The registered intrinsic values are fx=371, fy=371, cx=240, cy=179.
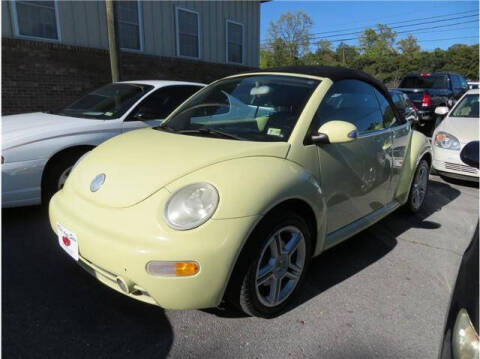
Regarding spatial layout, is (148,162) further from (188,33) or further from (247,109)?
(188,33)

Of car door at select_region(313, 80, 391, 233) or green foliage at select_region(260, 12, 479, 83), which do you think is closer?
car door at select_region(313, 80, 391, 233)

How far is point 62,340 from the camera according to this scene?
2.11 m

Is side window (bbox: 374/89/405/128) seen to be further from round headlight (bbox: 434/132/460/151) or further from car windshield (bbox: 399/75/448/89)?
car windshield (bbox: 399/75/448/89)

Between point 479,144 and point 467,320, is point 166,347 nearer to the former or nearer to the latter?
point 467,320

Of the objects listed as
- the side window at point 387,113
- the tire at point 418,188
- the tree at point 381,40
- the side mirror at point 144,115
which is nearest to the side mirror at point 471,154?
the side window at point 387,113

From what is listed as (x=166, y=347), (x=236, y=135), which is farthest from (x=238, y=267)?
(x=236, y=135)

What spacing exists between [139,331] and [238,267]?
75cm

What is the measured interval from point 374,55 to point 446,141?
54454 mm

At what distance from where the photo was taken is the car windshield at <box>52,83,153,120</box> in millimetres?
4543

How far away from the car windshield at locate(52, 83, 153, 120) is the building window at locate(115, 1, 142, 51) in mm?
5862

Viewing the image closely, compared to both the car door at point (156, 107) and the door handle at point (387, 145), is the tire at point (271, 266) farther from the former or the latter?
the car door at point (156, 107)

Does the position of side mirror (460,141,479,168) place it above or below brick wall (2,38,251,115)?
below

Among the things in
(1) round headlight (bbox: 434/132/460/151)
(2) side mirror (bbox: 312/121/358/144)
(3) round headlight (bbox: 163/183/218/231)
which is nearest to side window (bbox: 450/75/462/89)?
(1) round headlight (bbox: 434/132/460/151)

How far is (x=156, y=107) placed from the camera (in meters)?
4.79
